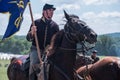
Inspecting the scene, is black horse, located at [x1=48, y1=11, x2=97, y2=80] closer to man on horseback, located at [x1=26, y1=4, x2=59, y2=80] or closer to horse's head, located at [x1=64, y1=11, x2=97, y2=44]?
horse's head, located at [x1=64, y1=11, x2=97, y2=44]

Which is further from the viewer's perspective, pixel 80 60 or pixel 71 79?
pixel 80 60

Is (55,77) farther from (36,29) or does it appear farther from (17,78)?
(17,78)

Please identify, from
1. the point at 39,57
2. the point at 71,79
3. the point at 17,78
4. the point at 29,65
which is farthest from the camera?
the point at 17,78

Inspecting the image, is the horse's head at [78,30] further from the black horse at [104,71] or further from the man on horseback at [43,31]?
the black horse at [104,71]

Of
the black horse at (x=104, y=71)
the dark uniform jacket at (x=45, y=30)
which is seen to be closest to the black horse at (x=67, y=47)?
the black horse at (x=104, y=71)

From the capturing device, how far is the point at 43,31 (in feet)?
44.7

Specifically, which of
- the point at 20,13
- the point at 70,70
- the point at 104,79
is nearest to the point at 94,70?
the point at 104,79

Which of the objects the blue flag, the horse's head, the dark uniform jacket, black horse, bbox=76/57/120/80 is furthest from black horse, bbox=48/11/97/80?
the blue flag

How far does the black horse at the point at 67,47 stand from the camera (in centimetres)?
1188

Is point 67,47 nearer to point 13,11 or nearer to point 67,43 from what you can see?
A: point 67,43

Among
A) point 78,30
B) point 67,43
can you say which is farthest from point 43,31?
point 78,30

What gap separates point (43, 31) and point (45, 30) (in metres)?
0.10

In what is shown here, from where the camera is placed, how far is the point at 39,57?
42.9ft

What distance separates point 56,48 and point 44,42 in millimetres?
1220
